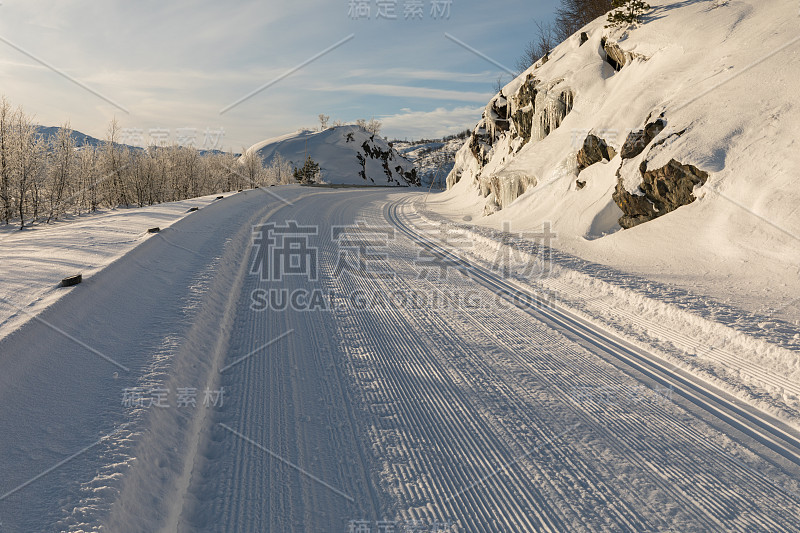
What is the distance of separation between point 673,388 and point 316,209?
15.2m

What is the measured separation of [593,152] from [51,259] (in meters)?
12.0

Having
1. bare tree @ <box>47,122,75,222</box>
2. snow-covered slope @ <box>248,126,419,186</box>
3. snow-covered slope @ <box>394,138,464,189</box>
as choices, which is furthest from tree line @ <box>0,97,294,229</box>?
snow-covered slope @ <box>394,138,464,189</box>

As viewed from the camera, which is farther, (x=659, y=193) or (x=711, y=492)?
(x=659, y=193)

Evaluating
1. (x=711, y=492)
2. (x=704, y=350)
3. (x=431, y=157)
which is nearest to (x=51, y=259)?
(x=711, y=492)

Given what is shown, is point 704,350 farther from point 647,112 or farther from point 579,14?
point 579,14

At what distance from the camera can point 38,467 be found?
2.64 metres

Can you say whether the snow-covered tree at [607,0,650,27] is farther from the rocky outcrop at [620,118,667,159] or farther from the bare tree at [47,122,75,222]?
the bare tree at [47,122,75,222]

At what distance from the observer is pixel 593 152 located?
11555mm

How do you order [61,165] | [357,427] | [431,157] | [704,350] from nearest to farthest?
[357,427], [704,350], [61,165], [431,157]

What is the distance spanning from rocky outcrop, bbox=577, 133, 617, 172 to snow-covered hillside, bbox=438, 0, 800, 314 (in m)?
0.04

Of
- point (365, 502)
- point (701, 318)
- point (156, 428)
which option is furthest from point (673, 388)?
point (156, 428)

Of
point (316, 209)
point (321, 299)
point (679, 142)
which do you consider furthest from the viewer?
point (316, 209)

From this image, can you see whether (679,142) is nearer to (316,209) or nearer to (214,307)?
(214,307)

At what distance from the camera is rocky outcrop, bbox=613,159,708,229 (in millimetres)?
7891
